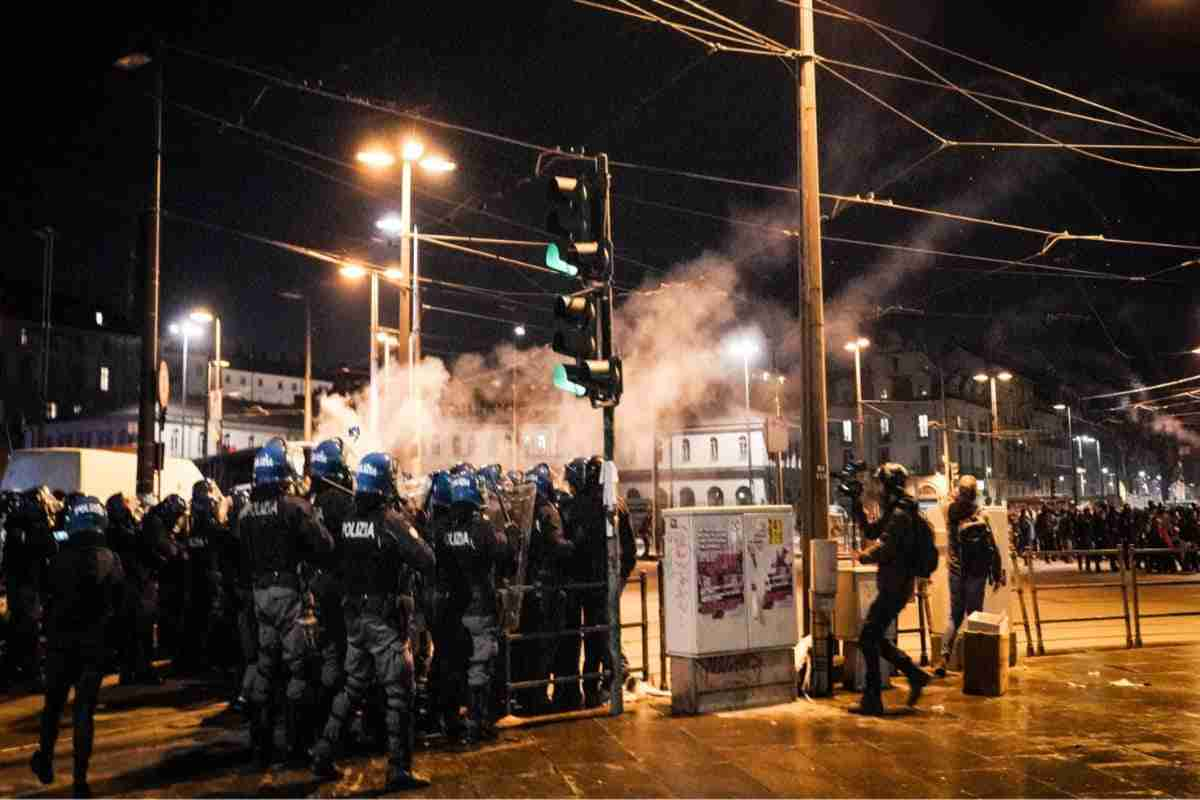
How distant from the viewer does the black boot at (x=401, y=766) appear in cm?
633

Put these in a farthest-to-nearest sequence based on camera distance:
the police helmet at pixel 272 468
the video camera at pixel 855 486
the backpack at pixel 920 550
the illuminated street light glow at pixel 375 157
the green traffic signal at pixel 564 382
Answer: the illuminated street light glow at pixel 375 157 < the video camera at pixel 855 486 < the green traffic signal at pixel 564 382 < the backpack at pixel 920 550 < the police helmet at pixel 272 468

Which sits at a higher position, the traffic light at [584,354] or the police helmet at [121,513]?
the traffic light at [584,354]

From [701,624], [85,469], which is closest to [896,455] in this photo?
[85,469]

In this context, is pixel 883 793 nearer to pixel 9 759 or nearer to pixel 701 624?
pixel 701 624

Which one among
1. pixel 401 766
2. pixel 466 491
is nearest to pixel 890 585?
pixel 466 491

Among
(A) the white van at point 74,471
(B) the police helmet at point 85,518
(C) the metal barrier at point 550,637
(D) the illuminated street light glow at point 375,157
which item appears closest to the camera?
(B) the police helmet at point 85,518

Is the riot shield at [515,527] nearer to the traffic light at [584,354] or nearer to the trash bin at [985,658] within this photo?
the traffic light at [584,354]

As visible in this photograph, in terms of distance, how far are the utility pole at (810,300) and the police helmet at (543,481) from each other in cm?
264

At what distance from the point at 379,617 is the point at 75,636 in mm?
2062

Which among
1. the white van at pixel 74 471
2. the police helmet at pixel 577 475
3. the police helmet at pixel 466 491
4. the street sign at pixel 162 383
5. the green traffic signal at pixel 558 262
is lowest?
the police helmet at pixel 466 491

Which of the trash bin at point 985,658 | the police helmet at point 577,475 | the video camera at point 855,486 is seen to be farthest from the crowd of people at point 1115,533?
the police helmet at point 577,475

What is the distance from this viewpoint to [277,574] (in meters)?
6.93

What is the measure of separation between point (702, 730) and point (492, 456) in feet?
134

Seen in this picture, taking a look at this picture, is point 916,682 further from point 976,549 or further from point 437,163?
point 437,163
